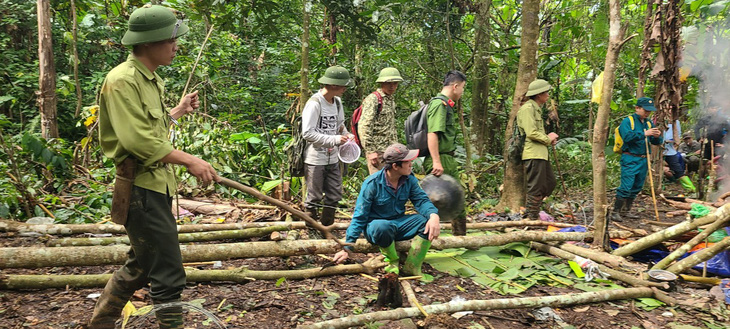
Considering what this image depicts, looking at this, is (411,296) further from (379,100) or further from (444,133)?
(379,100)

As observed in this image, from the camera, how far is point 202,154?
7801 mm

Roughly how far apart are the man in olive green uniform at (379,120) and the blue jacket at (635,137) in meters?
3.73

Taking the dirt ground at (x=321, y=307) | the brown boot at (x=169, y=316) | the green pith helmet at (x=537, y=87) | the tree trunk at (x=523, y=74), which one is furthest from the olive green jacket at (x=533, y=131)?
the brown boot at (x=169, y=316)

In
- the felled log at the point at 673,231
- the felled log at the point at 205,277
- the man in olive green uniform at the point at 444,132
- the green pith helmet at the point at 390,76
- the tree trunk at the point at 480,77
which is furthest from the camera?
the tree trunk at the point at 480,77

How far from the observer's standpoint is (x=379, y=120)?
5922 millimetres

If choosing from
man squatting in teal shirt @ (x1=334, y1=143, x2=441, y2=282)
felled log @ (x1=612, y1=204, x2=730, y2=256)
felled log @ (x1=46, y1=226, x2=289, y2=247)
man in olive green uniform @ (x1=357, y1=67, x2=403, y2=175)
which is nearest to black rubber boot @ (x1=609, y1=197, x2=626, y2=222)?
felled log @ (x1=612, y1=204, x2=730, y2=256)

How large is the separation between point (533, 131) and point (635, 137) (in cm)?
190

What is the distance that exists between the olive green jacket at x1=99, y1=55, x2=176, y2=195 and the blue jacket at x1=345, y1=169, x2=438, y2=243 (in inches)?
68.7

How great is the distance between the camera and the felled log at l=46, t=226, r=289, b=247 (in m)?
4.50

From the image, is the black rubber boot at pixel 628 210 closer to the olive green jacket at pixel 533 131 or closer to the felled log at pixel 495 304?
the olive green jacket at pixel 533 131

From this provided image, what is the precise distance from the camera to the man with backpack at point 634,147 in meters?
7.02

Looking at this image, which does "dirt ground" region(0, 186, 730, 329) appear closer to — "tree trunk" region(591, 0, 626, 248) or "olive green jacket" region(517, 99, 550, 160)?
"tree trunk" region(591, 0, 626, 248)

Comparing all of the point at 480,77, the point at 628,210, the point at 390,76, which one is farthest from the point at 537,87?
the point at 480,77

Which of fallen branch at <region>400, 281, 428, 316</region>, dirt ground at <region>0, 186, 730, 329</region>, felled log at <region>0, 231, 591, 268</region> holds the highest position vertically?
felled log at <region>0, 231, 591, 268</region>
